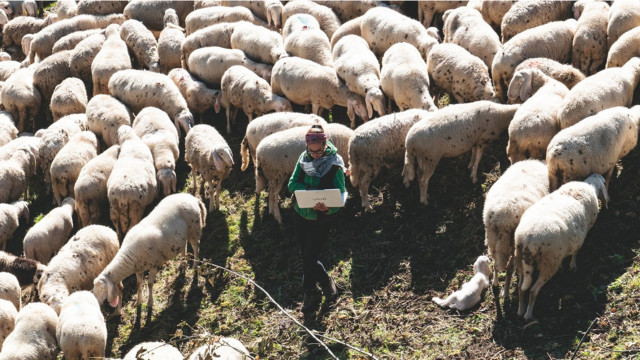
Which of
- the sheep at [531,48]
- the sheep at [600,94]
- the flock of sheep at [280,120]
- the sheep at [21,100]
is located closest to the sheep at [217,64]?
the flock of sheep at [280,120]

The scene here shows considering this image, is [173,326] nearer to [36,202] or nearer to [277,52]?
[36,202]

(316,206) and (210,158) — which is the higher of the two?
(316,206)

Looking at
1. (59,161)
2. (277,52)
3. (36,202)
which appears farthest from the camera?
(277,52)

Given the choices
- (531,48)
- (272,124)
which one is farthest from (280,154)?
(531,48)

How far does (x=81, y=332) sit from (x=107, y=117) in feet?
18.5

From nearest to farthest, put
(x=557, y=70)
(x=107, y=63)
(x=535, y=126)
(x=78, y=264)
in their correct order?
(x=535, y=126)
(x=78, y=264)
(x=557, y=70)
(x=107, y=63)

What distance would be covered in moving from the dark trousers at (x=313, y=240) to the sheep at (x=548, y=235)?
241 cm

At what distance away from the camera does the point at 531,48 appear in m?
12.7

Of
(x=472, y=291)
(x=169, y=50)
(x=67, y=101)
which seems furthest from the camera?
(x=169, y=50)

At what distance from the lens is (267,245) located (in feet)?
36.3

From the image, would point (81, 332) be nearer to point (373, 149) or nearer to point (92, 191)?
point (92, 191)

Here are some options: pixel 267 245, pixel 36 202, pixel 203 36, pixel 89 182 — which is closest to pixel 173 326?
pixel 267 245

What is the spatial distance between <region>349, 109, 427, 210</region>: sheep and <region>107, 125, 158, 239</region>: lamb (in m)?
3.29

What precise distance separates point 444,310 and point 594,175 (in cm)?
264
